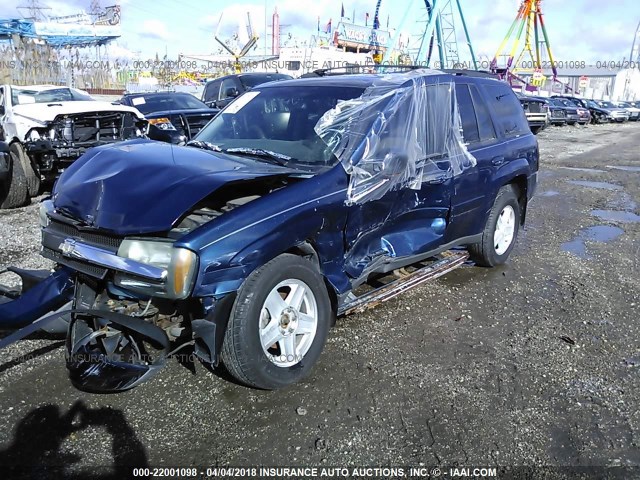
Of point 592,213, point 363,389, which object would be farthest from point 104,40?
point 363,389

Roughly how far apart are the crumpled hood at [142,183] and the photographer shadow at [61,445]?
105cm

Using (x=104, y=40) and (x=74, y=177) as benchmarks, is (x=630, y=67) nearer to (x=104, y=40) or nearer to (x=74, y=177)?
(x=104, y=40)

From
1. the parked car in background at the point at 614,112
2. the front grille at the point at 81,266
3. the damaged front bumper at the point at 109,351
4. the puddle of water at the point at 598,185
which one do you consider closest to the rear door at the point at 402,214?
the damaged front bumper at the point at 109,351

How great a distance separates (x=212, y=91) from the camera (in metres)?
14.7

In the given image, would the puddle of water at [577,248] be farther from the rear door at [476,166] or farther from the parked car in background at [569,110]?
the parked car in background at [569,110]

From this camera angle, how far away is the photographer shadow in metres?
2.58

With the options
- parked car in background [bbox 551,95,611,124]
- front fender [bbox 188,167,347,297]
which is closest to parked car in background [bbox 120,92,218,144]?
front fender [bbox 188,167,347,297]

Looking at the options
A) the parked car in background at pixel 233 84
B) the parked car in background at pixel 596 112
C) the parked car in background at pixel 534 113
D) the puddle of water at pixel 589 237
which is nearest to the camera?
the puddle of water at pixel 589 237

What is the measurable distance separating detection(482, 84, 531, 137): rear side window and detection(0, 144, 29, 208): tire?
6466 millimetres

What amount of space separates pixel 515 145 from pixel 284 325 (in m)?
3.42

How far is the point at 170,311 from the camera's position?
10.1ft

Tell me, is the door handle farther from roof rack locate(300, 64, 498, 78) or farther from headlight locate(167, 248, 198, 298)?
headlight locate(167, 248, 198, 298)

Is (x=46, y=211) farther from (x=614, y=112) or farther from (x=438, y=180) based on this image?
(x=614, y=112)

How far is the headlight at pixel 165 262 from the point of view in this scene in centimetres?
276
